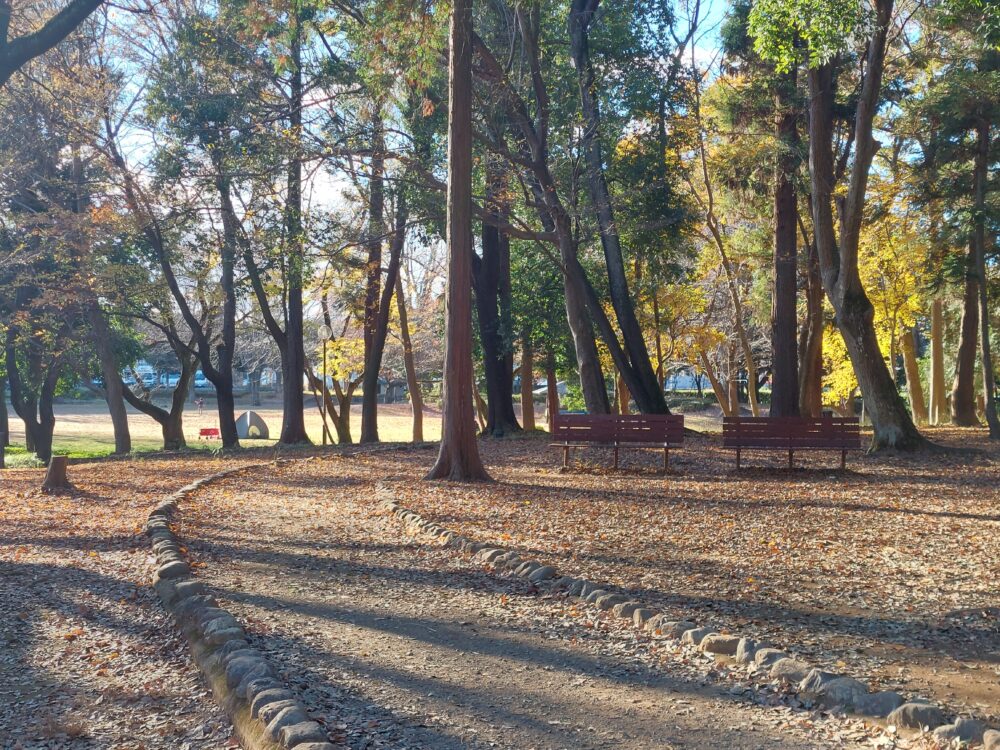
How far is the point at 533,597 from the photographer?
248 inches

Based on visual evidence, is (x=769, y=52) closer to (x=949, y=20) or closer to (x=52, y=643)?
(x=949, y=20)

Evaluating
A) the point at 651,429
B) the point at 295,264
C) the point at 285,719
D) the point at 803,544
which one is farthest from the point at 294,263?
the point at 285,719

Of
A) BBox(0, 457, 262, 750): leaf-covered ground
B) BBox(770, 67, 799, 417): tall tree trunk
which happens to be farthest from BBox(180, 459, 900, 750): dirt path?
BBox(770, 67, 799, 417): tall tree trunk

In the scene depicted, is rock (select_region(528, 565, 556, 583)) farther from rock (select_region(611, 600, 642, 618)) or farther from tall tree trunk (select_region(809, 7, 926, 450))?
tall tree trunk (select_region(809, 7, 926, 450))

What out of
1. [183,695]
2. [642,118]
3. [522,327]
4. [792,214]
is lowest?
[183,695]

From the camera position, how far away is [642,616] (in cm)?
555

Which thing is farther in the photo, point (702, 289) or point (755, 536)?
point (702, 289)

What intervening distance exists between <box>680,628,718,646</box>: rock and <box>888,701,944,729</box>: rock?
4.23ft

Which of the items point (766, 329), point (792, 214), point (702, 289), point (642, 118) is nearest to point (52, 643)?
point (642, 118)

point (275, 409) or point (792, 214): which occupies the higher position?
point (792, 214)

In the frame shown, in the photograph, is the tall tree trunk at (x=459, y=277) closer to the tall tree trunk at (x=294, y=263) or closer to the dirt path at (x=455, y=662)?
the dirt path at (x=455, y=662)

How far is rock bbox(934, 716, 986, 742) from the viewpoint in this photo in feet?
12.0

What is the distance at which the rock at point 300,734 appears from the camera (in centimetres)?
368

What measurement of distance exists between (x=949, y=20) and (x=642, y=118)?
289 inches
